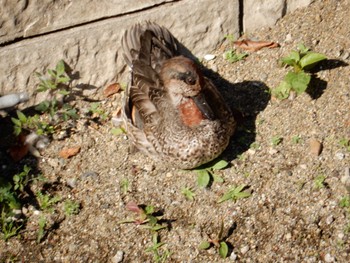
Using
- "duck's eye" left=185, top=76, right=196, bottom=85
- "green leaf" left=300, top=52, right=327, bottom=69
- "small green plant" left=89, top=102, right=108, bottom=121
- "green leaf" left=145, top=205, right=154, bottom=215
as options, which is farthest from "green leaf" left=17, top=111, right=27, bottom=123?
"green leaf" left=300, top=52, right=327, bottom=69

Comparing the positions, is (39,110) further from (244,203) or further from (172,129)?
(244,203)

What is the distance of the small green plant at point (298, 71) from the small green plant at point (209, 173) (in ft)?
2.55

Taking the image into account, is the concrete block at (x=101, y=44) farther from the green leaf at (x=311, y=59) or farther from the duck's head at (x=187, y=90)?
the green leaf at (x=311, y=59)

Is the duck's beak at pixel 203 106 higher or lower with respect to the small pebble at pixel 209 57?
higher

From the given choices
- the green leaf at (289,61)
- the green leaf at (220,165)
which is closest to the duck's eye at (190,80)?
the green leaf at (220,165)

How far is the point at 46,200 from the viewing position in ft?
13.1

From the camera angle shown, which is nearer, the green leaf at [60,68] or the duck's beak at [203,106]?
the duck's beak at [203,106]

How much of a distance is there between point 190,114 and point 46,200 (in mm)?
1206

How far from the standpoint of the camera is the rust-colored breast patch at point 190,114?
3.91 meters

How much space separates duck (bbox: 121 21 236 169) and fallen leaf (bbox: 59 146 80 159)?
16.9 inches

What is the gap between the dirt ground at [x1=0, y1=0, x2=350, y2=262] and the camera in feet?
12.1

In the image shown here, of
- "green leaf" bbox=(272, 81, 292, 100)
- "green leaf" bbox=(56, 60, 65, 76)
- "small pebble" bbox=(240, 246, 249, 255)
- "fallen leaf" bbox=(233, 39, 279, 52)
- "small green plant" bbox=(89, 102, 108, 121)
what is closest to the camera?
"small pebble" bbox=(240, 246, 249, 255)

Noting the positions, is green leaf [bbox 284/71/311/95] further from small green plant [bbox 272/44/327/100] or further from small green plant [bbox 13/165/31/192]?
small green plant [bbox 13/165/31/192]

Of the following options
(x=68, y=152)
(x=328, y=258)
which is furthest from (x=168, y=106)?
(x=328, y=258)
